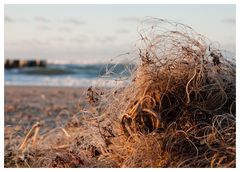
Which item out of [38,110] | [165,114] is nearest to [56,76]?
[38,110]

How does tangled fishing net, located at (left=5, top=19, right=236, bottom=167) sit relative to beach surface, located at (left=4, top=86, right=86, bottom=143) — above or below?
above

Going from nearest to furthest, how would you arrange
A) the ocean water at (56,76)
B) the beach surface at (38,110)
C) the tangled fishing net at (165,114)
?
1. the tangled fishing net at (165,114)
2. the beach surface at (38,110)
3. the ocean water at (56,76)

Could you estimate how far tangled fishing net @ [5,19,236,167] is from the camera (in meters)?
3.30

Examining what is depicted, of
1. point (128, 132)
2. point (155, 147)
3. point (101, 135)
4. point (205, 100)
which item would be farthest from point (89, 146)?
point (205, 100)

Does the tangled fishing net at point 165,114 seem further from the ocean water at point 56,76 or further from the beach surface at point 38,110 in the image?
the ocean water at point 56,76

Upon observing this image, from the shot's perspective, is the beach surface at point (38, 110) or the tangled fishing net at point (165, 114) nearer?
the tangled fishing net at point (165, 114)

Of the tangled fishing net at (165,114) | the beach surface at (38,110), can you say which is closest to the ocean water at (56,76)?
the beach surface at (38,110)

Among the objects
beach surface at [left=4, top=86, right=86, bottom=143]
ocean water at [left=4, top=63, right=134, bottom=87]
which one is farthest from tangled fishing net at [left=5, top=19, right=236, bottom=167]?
ocean water at [left=4, top=63, right=134, bottom=87]

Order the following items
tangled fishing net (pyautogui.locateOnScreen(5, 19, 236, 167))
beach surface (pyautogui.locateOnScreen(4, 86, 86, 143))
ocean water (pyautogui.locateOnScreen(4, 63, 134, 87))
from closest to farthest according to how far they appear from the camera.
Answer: tangled fishing net (pyautogui.locateOnScreen(5, 19, 236, 167)) → beach surface (pyautogui.locateOnScreen(4, 86, 86, 143)) → ocean water (pyautogui.locateOnScreen(4, 63, 134, 87))

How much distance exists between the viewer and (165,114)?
11.5ft

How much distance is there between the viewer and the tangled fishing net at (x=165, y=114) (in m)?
3.30

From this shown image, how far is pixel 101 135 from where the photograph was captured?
12.2 ft

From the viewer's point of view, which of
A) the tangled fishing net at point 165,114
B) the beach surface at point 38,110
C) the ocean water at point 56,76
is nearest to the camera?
the tangled fishing net at point 165,114

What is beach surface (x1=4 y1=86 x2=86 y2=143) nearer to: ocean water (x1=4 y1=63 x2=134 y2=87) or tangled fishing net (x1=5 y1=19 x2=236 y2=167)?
ocean water (x1=4 y1=63 x2=134 y2=87)
